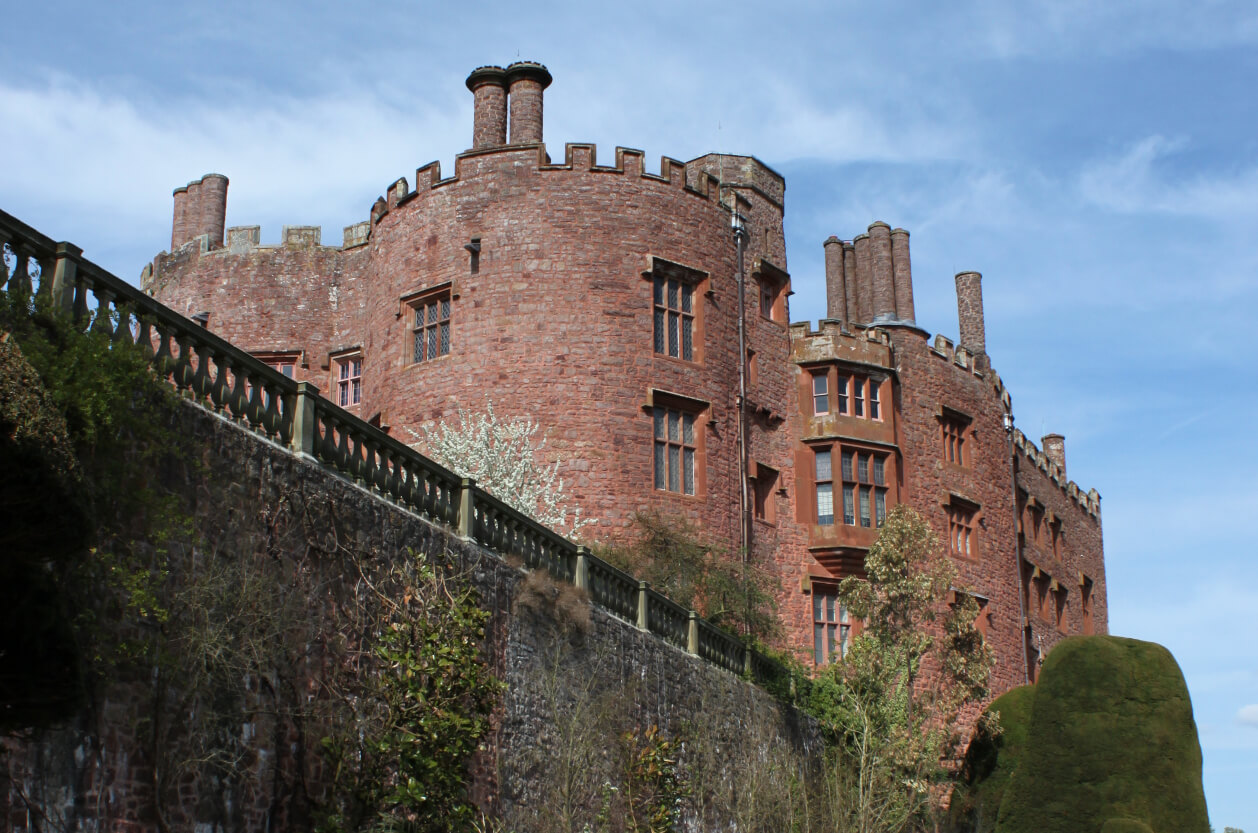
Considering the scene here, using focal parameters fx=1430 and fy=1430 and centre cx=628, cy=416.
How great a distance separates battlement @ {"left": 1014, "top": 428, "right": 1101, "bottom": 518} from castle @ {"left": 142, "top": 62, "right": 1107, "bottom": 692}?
12.0ft

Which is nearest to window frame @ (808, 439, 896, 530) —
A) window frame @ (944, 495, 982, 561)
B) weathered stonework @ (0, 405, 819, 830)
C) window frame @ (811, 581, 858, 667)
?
window frame @ (811, 581, 858, 667)

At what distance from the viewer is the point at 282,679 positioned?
1182 centimetres

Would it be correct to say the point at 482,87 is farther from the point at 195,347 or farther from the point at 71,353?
the point at 71,353

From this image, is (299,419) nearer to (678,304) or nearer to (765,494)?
(678,304)

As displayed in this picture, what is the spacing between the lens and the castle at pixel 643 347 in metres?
27.3

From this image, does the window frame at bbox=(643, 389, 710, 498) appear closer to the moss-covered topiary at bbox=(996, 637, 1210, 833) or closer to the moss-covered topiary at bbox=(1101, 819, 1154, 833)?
the moss-covered topiary at bbox=(996, 637, 1210, 833)

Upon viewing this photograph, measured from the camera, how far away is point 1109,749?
17.3 meters

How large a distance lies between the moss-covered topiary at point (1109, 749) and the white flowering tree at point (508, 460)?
33.0 feet

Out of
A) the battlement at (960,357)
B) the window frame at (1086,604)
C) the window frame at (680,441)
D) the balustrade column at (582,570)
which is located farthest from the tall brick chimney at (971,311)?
the balustrade column at (582,570)

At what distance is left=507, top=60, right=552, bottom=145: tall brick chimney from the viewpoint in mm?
29312

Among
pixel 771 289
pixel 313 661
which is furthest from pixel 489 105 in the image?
pixel 313 661

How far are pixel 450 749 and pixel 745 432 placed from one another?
1716 centimetres

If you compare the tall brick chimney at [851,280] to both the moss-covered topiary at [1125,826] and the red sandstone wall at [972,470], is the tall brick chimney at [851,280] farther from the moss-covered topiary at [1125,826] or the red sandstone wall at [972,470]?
the moss-covered topiary at [1125,826]

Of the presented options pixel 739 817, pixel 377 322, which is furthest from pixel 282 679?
pixel 377 322
